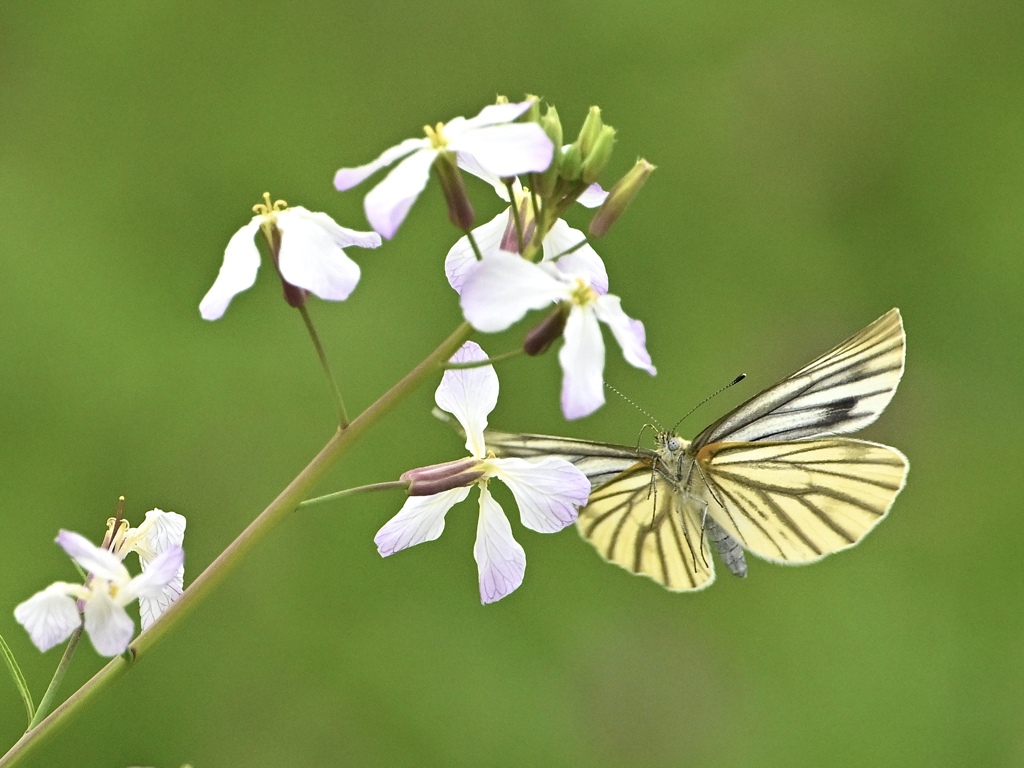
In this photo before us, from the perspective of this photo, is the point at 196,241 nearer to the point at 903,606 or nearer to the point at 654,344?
the point at 654,344

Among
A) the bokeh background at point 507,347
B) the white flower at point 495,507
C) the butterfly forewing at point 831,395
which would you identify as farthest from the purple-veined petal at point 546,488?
the bokeh background at point 507,347

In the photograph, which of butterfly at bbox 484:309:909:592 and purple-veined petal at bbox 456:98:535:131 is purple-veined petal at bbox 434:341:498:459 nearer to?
butterfly at bbox 484:309:909:592

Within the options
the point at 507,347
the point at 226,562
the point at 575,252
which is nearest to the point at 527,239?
the point at 575,252

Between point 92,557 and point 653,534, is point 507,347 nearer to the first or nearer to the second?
point 653,534

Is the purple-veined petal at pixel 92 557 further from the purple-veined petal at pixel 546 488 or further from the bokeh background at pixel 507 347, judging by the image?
the bokeh background at pixel 507 347

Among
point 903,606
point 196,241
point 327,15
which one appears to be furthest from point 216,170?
point 903,606

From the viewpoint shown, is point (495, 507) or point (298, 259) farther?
point (495, 507)
